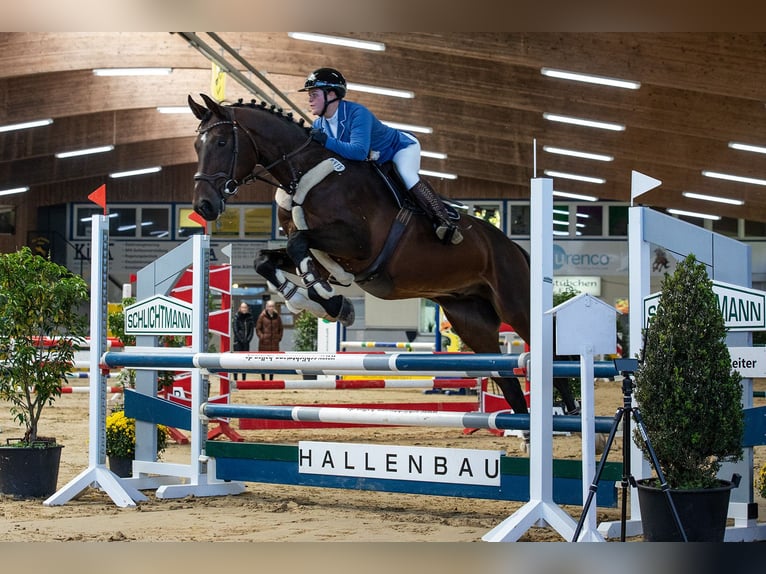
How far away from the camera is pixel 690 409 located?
2889 mm

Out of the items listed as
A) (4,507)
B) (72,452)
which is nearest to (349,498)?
(4,507)

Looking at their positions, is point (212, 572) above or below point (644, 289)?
below

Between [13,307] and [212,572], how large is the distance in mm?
1997

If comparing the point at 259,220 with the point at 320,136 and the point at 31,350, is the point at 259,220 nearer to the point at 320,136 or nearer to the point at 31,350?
the point at 31,350

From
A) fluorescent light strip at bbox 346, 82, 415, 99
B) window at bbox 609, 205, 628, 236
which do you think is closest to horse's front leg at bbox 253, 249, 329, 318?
fluorescent light strip at bbox 346, 82, 415, 99

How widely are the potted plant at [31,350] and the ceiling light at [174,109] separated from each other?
358 inches

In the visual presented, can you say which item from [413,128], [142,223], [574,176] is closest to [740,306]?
[413,128]

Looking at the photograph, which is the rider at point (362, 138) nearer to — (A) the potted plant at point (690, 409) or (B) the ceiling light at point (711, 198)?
(A) the potted plant at point (690, 409)

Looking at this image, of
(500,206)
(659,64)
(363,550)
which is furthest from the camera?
(500,206)

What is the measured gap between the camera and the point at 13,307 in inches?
164

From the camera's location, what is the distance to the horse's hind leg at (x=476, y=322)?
13.5 feet

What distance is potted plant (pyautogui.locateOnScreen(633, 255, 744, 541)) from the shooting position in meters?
2.89

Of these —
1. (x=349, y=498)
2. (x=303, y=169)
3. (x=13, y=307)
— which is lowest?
(x=349, y=498)

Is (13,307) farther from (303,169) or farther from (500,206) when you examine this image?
(500,206)
